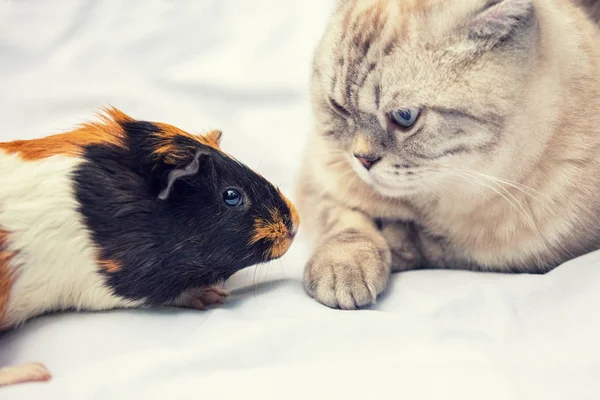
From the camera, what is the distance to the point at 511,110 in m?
0.93

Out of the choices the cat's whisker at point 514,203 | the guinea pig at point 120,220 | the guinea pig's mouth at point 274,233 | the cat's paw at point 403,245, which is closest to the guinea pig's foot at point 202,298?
the guinea pig at point 120,220

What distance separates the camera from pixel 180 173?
82 centimetres

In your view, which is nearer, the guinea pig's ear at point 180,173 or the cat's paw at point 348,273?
the guinea pig's ear at point 180,173

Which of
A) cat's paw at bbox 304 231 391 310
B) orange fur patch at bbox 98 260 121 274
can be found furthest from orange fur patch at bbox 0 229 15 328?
cat's paw at bbox 304 231 391 310

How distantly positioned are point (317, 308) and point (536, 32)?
0.53 m

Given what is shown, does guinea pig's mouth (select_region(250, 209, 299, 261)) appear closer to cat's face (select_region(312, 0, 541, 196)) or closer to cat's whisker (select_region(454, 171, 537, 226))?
cat's face (select_region(312, 0, 541, 196))

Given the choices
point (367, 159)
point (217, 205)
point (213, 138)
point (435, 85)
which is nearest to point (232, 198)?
point (217, 205)

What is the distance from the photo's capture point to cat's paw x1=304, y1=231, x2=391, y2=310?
960mm

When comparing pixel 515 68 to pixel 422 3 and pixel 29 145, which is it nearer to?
pixel 422 3

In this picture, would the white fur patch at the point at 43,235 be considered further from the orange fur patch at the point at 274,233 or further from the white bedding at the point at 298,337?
the orange fur patch at the point at 274,233

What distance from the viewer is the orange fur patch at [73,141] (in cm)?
83

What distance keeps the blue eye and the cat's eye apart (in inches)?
4.4

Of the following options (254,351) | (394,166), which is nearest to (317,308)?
(254,351)

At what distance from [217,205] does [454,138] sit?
0.37 m
